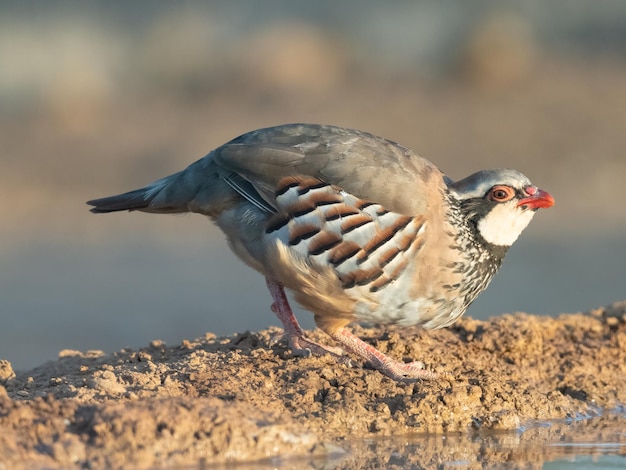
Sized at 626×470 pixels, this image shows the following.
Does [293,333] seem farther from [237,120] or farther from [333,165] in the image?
[237,120]

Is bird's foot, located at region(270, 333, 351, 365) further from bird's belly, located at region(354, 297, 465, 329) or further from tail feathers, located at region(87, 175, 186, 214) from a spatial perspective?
tail feathers, located at region(87, 175, 186, 214)

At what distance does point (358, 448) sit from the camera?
5.90m

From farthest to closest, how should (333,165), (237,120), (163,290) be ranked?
(237,120) < (163,290) < (333,165)

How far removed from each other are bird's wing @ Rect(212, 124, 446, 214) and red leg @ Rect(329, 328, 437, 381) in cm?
87

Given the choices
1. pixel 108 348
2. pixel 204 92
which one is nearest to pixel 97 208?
pixel 108 348

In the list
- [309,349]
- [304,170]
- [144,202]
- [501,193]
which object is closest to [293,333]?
[309,349]

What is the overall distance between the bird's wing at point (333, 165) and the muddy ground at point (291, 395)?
39.6 inches

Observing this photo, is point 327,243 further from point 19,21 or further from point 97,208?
point 19,21

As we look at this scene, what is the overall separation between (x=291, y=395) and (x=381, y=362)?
2.81 ft

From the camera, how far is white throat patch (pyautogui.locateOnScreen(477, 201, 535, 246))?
7.26 meters

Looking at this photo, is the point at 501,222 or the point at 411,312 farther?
the point at 501,222

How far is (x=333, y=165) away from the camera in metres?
6.93

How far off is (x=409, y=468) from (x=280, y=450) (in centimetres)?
61

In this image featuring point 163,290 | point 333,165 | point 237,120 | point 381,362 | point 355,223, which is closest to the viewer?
point 355,223
